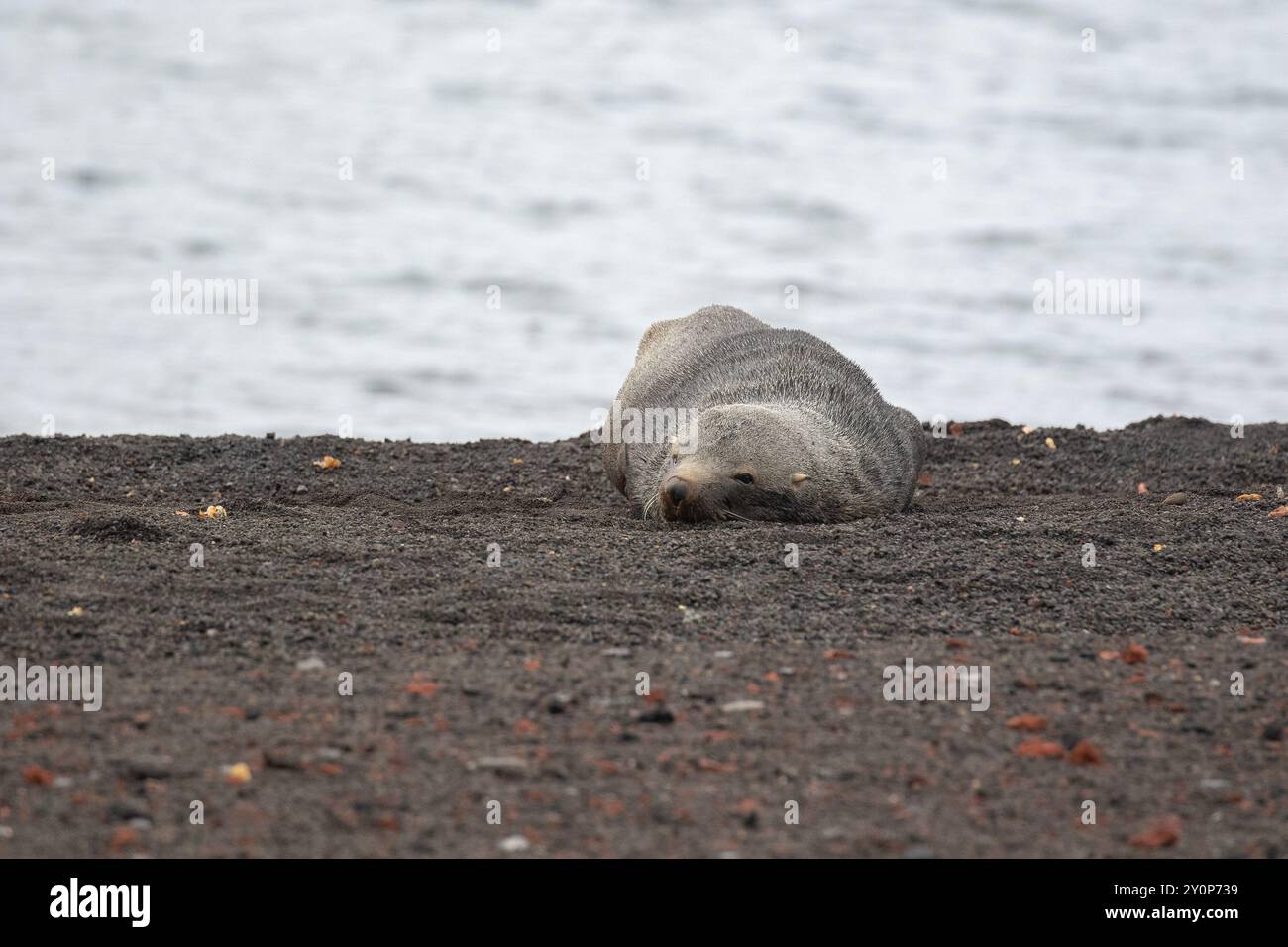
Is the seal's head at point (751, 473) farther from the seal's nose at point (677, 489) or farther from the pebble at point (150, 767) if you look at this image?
the pebble at point (150, 767)

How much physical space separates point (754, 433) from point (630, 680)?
312 cm

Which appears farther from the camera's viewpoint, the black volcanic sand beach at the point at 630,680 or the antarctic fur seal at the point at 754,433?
the antarctic fur seal at the point at 754,433

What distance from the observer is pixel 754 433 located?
825 centimetres

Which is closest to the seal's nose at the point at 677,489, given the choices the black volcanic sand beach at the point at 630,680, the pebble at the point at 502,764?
the black volcanic sand beach at the point at 630,680

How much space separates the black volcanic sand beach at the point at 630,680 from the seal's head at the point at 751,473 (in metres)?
0.19

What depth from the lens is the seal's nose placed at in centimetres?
785

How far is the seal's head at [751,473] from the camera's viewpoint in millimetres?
8023

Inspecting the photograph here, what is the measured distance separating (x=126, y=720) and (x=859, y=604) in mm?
2892

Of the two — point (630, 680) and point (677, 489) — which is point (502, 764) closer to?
point (630, 680)

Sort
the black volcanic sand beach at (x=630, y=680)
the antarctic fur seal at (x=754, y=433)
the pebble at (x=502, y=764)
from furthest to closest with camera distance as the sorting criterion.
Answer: the antarctic fur seal at (x=754, y=433), the pebble at (x=502, y=764), the black volcanic sand beach at (x=630, y=680)

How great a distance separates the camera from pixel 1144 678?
550 cm
